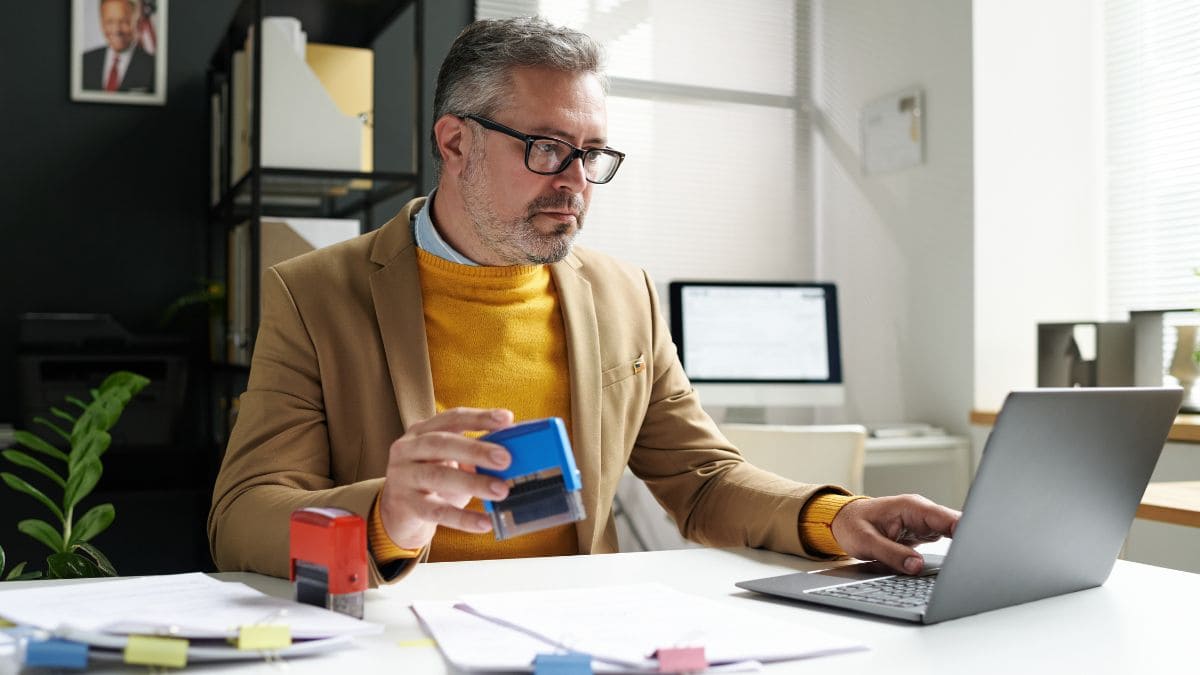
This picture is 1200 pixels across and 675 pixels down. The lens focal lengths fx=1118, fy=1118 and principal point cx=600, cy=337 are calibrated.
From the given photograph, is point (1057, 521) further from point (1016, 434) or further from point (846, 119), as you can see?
point (846, 119)

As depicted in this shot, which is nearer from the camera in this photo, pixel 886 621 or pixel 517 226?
pixel 886 621

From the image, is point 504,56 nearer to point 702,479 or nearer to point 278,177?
point 702,479

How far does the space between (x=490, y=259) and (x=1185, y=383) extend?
6.94ft

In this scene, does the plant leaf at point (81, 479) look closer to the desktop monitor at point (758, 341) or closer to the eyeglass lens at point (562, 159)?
the eyeglass lens at point (562, 159)

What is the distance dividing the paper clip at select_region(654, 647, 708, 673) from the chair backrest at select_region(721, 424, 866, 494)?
2142 mm

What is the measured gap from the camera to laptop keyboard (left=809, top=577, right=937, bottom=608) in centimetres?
102

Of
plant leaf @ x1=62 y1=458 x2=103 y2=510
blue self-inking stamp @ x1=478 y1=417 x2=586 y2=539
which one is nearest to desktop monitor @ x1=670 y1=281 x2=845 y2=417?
plant leaf @ x1=62 y1=458 x2=103 y2=510

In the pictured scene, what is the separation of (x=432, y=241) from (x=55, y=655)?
0.95m

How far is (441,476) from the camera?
3.09ft

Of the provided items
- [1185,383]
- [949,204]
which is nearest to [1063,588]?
[1185,383]

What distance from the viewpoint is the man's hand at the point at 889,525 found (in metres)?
1.21

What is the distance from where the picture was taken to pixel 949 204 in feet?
11.4

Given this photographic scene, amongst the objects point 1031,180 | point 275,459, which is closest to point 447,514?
point 275,459

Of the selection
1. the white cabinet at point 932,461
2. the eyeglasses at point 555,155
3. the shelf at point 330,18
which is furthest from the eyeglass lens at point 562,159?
the white cabinet at point 932,461
